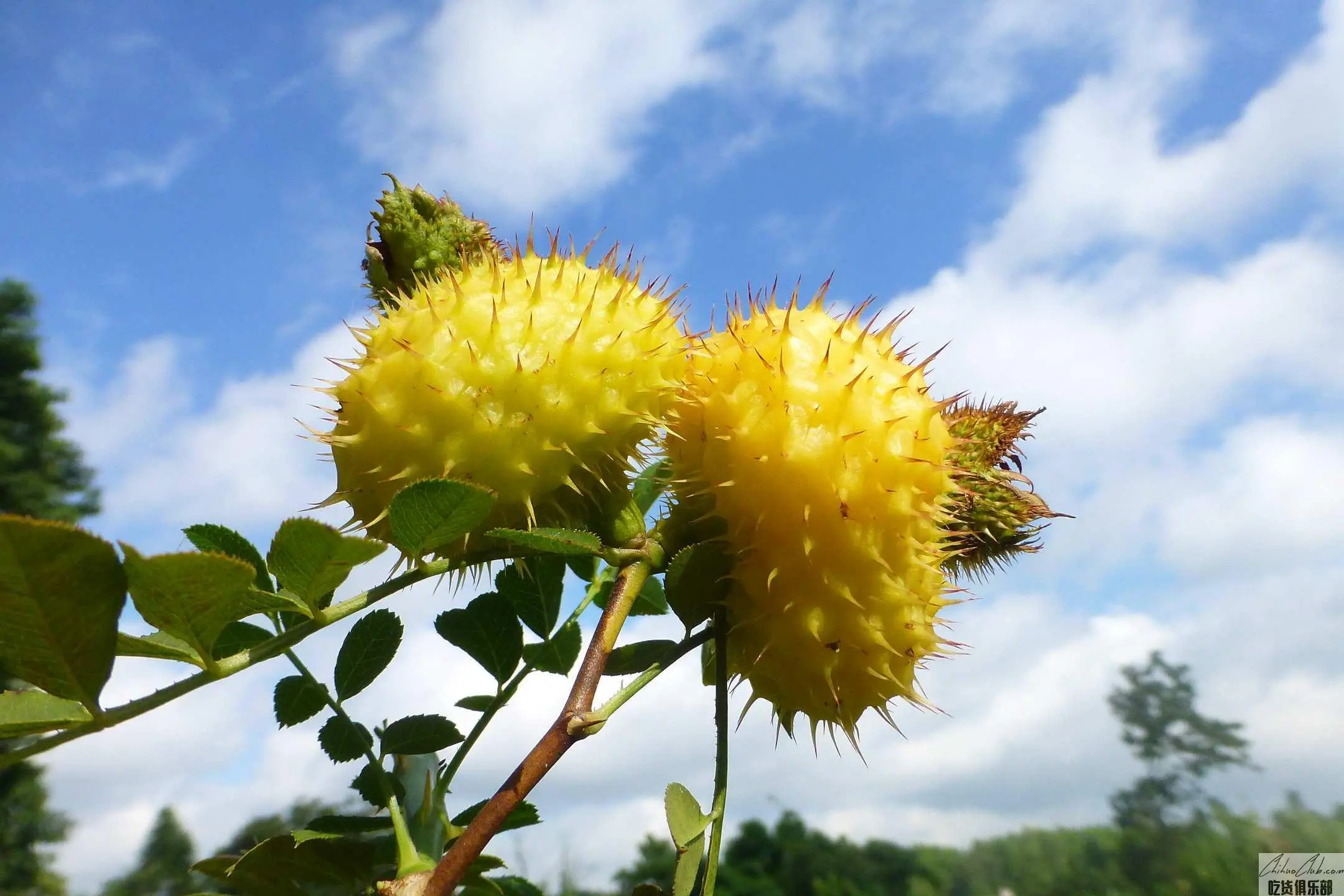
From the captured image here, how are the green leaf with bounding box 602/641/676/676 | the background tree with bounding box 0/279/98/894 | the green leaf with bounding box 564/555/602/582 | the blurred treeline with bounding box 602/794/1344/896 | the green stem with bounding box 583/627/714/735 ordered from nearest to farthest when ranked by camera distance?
the green stem with bounding box 583/627/714/735 → the green leaf with bounding box 602/641/676/676 → the green leaf with bounding box 564/555/602/582 → the blurred treeline with bounding box 602/794/1344/896 → the background tree with bounding box 0/279/98/894

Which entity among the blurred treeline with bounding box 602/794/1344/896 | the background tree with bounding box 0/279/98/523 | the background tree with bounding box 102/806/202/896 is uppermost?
the background tree with bounding box 0/279/98/523

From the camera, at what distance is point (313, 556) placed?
1028 millimetres

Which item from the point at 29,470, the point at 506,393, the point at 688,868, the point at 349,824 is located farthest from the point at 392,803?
the point at 29,470

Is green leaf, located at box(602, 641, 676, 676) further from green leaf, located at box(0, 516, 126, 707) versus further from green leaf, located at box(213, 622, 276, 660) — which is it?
green leaf, located at box(0, 516, 126, 707)

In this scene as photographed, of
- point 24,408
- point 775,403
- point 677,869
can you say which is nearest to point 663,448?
point 775,403

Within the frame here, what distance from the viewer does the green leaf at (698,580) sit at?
133 cm

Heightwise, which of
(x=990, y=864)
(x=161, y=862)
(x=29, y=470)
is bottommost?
(x=161, y=862)

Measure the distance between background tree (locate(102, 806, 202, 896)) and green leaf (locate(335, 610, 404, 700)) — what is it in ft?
88.1

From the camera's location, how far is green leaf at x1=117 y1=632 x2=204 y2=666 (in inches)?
39.9

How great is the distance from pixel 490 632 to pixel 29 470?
26.0m

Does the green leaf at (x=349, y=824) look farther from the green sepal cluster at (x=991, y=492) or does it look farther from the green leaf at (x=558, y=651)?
the green sepal cluster at (x=991, y=492)

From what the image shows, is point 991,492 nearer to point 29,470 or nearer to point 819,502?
point 819,502

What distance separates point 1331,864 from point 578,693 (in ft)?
12.6

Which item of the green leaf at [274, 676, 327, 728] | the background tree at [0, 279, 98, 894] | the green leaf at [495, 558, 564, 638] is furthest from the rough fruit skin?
the background tree at [0, 279, 98, 894]
